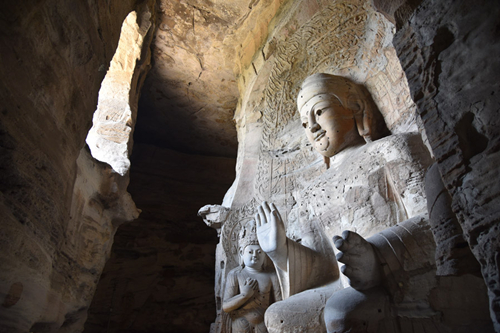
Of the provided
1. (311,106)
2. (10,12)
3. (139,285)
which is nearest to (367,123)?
(311,106)

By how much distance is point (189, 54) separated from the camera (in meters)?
6.00

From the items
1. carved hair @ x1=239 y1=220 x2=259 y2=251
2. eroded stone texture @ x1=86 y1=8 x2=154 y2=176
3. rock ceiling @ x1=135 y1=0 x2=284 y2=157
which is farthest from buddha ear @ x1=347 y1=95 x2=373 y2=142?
eroded stone texture @ x1=86 y1=8 x2=154 y2=176

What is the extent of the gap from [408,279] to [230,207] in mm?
2637

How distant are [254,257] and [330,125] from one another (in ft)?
5.40

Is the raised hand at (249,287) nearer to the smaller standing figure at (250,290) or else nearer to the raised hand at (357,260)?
the smaller standing figure at (250,290)

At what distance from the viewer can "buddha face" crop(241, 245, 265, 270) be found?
12.3 feet

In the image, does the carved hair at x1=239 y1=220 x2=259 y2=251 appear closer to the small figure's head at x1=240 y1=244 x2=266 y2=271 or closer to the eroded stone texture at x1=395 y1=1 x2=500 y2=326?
the small figure's head at x1=240 y1=244 x2=266 y2=271

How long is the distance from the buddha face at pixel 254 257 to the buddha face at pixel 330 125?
130 centimetres

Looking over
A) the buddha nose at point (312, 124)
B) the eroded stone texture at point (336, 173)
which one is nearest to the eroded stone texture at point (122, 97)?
the eroded stone texture at point (336, 173)

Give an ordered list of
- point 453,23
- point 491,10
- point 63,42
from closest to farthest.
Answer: point 491,10, point 453,23, point 63,42

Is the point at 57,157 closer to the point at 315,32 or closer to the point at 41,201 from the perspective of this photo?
the point at 41,201

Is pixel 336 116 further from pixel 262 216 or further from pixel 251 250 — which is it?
pixel 251 250

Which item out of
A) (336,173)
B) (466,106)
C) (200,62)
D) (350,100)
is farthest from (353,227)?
(200,62)

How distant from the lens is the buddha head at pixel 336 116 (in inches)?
146
